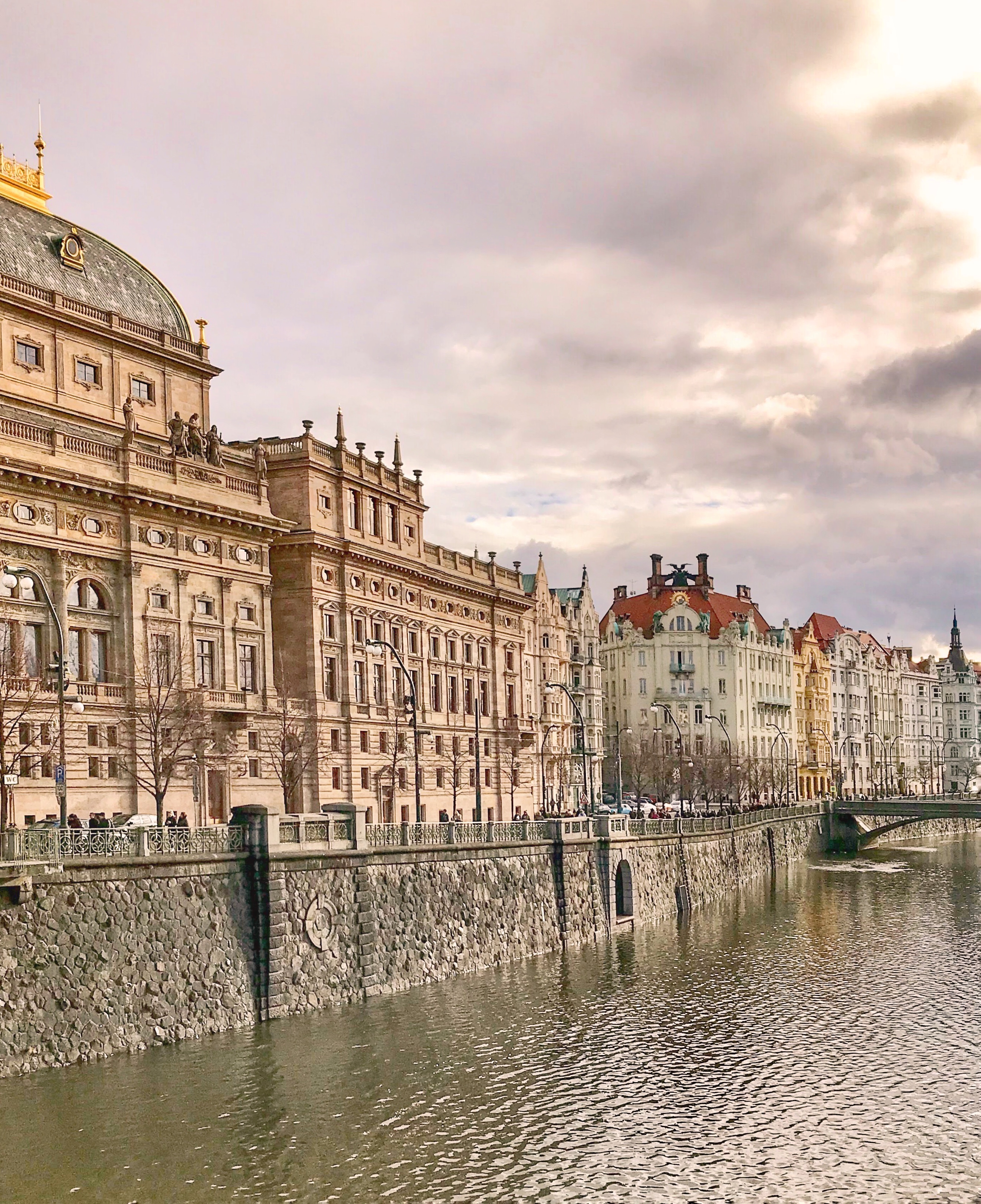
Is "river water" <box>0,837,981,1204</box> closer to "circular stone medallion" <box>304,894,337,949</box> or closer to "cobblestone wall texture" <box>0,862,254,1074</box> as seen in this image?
"cobblestone wall texture" <box>0,862,254,1074</box>

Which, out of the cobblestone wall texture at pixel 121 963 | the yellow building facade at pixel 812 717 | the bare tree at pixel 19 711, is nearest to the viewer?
the cobblestone wall texture at pixel 121 963

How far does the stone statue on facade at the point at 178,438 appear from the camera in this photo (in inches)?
2790

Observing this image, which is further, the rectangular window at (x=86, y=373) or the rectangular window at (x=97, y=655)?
the rectangular window at (x=86, y=373)

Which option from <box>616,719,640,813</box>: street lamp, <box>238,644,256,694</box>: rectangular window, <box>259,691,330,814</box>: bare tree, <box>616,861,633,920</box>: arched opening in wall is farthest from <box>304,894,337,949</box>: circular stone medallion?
<box>616,719,640,813</box>: street lamp

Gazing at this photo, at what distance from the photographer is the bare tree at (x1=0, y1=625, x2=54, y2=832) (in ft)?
179

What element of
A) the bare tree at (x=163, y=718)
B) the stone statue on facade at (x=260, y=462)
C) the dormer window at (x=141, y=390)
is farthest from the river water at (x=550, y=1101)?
the dormer window at (x=141, y=390)

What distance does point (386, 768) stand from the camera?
85312 mm

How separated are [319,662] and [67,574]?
66.7 feet

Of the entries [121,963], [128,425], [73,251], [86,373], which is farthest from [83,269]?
[121,963]

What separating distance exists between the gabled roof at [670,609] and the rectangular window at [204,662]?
325ft

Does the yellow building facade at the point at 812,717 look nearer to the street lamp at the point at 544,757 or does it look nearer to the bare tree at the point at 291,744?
the street lamp at the point at 544,757

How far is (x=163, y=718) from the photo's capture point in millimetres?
61156

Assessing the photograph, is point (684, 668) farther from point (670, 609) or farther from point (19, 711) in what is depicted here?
point (19, 711)

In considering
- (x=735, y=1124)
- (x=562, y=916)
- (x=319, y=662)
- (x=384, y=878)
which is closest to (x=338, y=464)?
(x=319, y=662)
